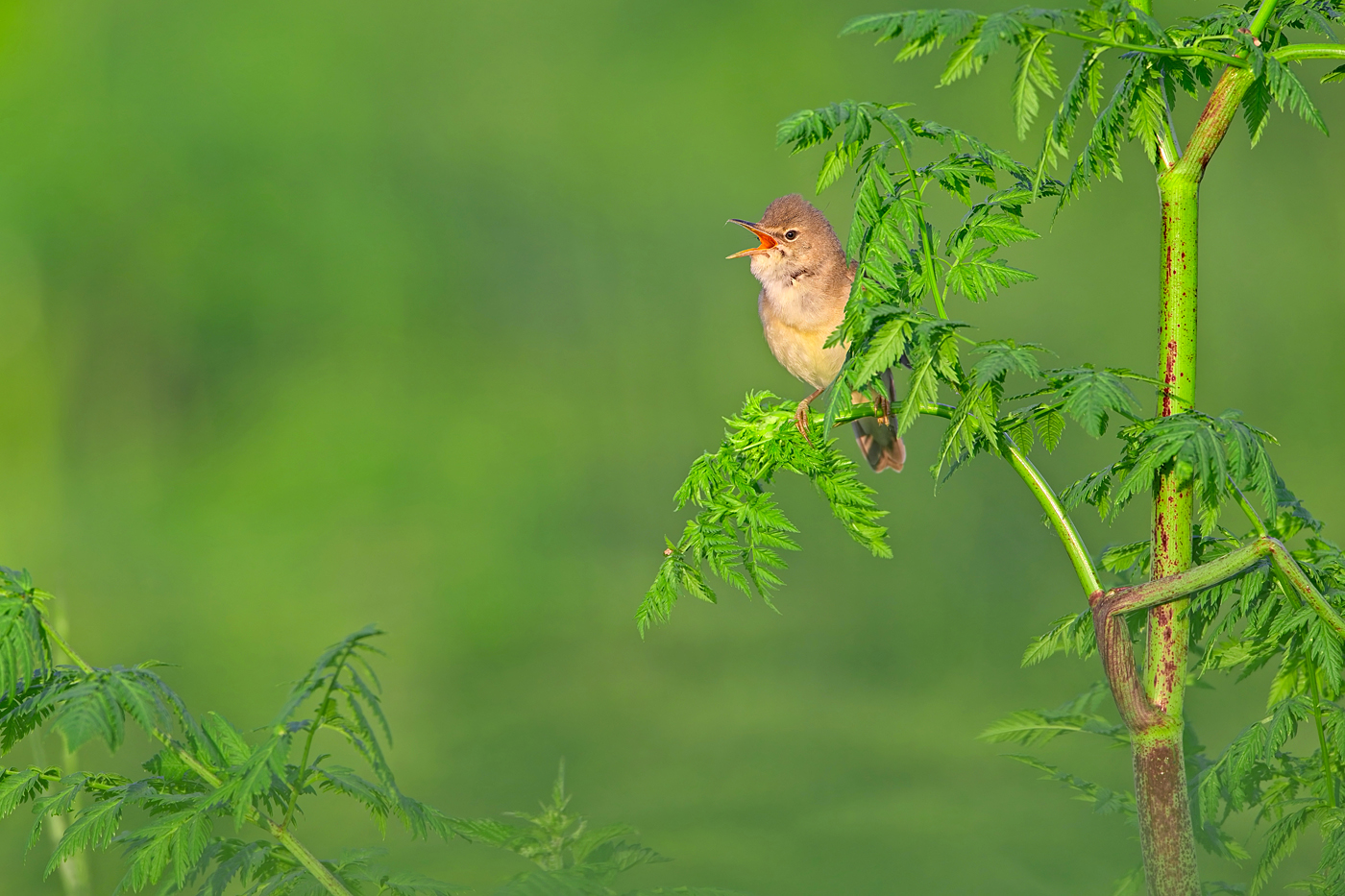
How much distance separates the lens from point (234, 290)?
5.62 meters

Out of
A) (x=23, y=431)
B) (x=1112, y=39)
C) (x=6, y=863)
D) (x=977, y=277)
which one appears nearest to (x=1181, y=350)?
(x=977, y=277)

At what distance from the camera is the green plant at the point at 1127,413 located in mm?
1264

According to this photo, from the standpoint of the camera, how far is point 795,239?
3.12 meters

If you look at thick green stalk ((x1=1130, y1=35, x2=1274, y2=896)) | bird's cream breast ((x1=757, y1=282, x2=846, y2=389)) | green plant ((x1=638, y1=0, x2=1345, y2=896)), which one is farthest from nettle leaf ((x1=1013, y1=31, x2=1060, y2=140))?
Answer: bird's cream breast ((x1=757, y1=282, x2=846, y2=389))

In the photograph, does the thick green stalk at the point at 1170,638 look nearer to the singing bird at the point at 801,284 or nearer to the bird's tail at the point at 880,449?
the singing bird at the point at 801,284

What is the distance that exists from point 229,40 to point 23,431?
214 cm

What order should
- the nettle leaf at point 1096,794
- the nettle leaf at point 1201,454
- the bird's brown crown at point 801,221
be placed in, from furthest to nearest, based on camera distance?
the bird's brown crown at point 801,221
the nettle leaf at point 1096,794
the nettle leaf at point 1201,454

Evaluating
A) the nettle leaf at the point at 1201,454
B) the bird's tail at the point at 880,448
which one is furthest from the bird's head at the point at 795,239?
the nettle leaf at the point at 1201,454

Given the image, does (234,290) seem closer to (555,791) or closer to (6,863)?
(6,863)

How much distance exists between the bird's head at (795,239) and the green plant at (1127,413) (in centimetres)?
152

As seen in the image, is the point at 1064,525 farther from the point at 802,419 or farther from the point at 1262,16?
the point at 1262,16

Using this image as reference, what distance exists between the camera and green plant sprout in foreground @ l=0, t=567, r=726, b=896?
1.23m

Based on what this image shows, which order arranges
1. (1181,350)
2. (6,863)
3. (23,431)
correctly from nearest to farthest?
(1181,350) < (6,863) < (23,431)

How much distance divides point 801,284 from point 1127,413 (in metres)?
1.89
